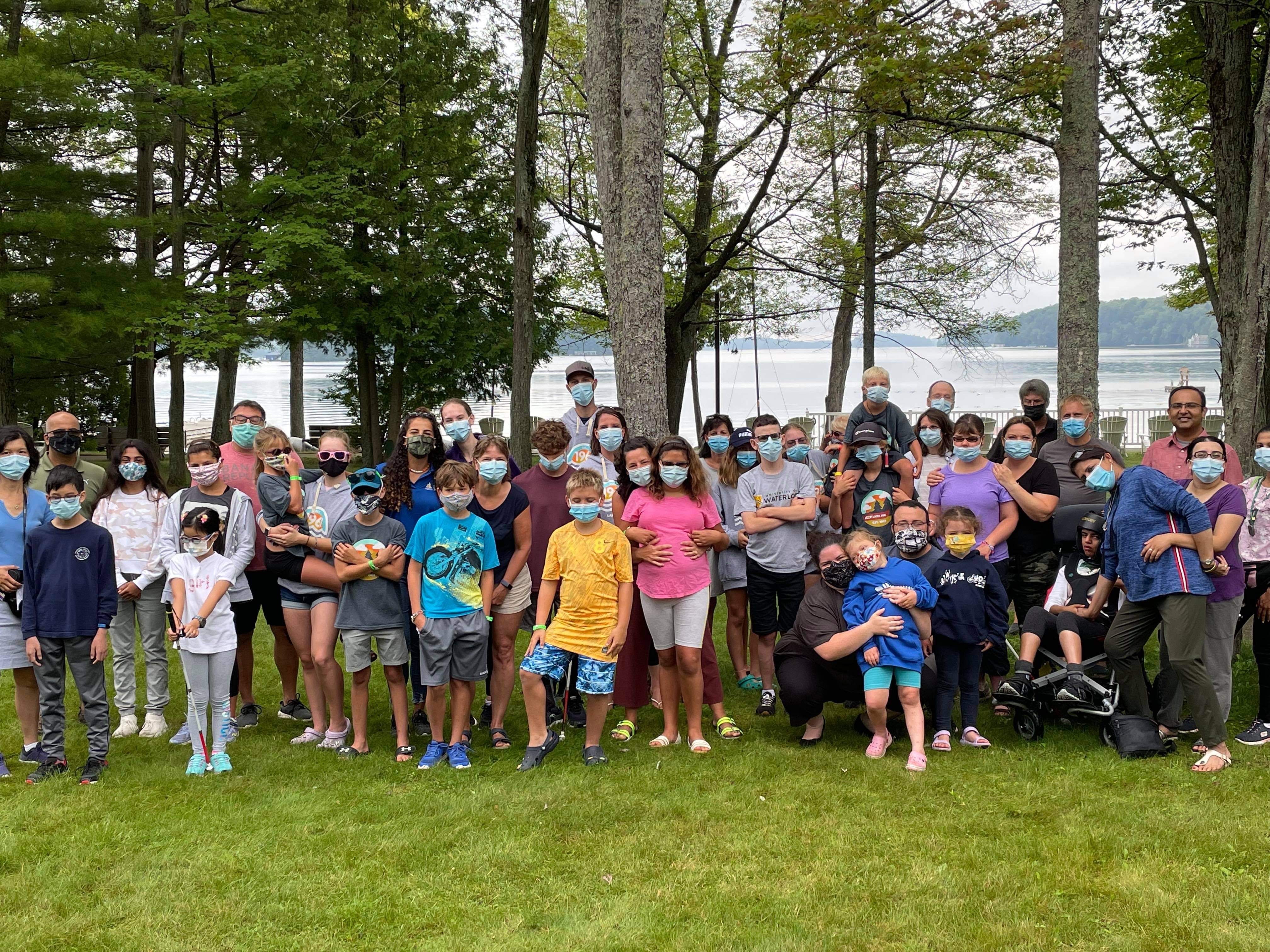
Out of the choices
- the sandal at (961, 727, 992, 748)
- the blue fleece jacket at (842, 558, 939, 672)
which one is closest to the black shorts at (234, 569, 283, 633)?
the blue fleece jacket at (842, 558, 939, 672)

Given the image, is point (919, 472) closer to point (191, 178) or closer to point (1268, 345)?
point (1268, 345)

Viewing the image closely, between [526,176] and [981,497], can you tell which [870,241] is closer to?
[526,176]

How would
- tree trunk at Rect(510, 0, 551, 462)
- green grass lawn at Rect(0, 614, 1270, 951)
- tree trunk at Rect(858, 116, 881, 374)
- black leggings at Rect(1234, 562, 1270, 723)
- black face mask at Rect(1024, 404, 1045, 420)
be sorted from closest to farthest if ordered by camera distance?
green grass lawn at Rect(0, 614, 1270, 951) → black leggings at Rect(1234, 562, 1270, 723) → black face mask at Rect(1024, 404, 1045, 420) → tree trunk at Rect(510, 0, 551, 462) → tree trunk at Rect(858, 116, 881, 374)

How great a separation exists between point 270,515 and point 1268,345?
9.63 meters

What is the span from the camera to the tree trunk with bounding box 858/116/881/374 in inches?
A: 637

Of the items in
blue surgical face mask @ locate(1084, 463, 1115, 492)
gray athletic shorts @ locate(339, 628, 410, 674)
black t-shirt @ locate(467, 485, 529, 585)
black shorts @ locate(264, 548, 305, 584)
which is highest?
blue surgical face mask @ locate(1084, 463, 1115, 492)

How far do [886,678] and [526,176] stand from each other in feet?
35.1

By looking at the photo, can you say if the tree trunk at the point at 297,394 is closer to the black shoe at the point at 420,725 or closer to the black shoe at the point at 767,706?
the black shoe at the point at 420,725

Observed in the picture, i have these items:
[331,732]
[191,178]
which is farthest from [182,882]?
[191,178]

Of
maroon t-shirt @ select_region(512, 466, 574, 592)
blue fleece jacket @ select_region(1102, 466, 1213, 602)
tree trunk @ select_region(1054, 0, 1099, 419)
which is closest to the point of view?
blue fleece jacket @ select_region(1102, 466, 1213, 602)

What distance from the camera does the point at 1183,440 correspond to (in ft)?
21.4

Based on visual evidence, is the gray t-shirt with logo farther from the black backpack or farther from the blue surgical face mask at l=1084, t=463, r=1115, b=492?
the black backpack

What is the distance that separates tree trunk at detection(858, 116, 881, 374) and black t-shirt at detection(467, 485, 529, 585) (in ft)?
35.2

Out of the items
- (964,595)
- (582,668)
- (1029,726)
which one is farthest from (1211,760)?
(582,668)
